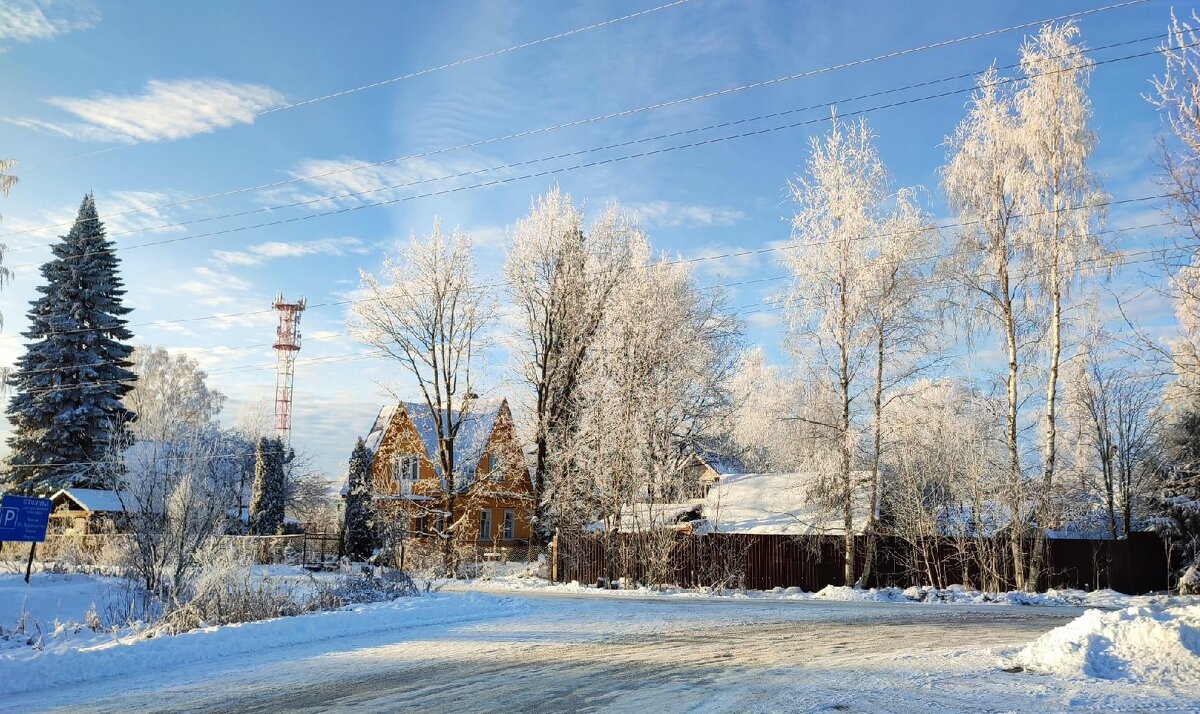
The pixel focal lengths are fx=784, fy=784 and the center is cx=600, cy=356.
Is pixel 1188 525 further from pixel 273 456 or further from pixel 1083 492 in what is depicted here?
pixel 273 456

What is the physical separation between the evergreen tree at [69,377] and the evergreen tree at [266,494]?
7104 mm

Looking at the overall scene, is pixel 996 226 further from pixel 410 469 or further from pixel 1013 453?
pixel 410 469

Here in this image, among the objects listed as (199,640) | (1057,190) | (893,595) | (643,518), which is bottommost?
(893,595)

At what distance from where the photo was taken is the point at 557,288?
3219 centimetres

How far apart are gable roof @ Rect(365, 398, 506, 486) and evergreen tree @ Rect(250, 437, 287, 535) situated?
5.59m

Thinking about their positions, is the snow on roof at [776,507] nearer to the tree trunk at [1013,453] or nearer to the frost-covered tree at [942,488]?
the frost-covered tree at [942,488]

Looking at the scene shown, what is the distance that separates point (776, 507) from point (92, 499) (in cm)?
3383

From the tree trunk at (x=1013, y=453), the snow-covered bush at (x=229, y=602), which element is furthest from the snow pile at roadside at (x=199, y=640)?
the tree trunk at (x=1013, y=453)

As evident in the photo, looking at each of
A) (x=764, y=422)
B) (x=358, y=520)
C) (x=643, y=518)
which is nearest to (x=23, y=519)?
(x=643, y=518)

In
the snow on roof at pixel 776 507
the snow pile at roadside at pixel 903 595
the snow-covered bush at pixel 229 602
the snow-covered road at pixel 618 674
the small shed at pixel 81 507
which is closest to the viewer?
the snow-covered road at pixel 618 674

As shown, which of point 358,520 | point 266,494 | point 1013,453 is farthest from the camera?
point 266,494

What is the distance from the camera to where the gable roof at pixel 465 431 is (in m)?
31.9

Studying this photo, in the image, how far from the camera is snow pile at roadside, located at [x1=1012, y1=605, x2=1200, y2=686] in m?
7.61

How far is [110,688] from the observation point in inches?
307
